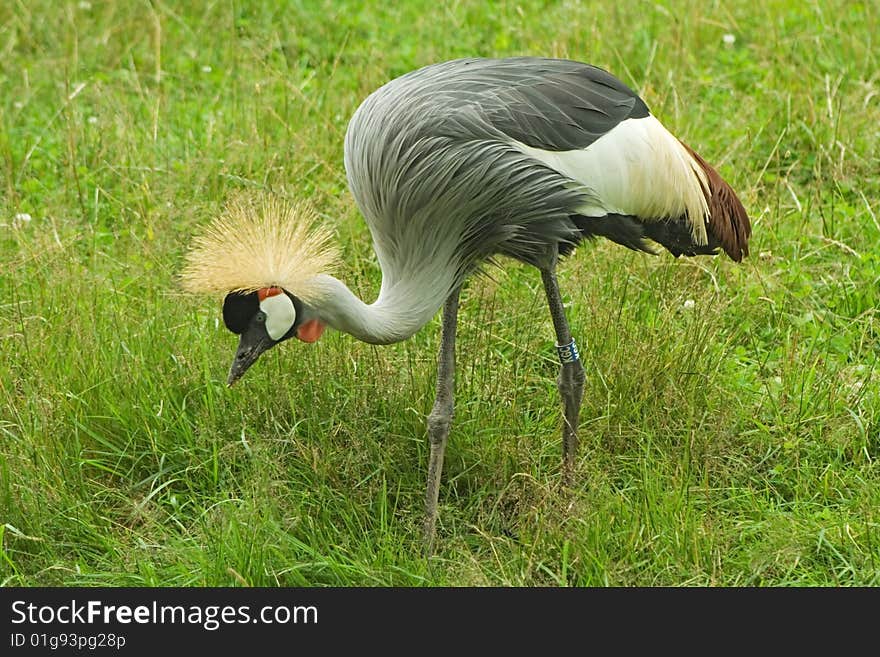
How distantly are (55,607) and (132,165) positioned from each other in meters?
1.77

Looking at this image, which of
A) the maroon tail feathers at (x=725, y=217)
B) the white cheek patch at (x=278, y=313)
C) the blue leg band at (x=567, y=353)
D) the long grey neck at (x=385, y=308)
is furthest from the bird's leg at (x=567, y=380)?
the white cheek patch at (x=278, y=313)

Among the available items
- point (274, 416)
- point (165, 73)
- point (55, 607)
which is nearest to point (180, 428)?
point (274, 416)

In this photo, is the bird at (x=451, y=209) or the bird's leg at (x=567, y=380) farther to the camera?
the bird's leg at (x=567, y=380)

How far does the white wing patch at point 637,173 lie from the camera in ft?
8.91

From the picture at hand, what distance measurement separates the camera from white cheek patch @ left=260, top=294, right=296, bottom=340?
2420mm

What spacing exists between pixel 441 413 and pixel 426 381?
0.84ft

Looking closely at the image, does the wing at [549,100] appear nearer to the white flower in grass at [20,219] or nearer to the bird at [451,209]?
the bird at [451,209]

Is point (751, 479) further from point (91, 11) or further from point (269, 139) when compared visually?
point (91, 11)

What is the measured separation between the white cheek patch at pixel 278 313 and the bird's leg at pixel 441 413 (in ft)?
1.44

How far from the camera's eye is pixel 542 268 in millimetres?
2754

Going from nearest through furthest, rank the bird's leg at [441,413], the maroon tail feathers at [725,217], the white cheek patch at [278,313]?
1. the white cheek patch at [278,313]
2. the bird's leg at [441,413]
3. the maroon tail feathers at [725,217]

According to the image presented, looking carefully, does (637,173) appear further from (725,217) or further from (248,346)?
(248,346)

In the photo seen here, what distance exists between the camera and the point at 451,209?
259 centimetres

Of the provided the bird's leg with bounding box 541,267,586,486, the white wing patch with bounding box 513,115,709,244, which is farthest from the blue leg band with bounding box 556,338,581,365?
the white wing patch with bounding box 513,115,709,244
